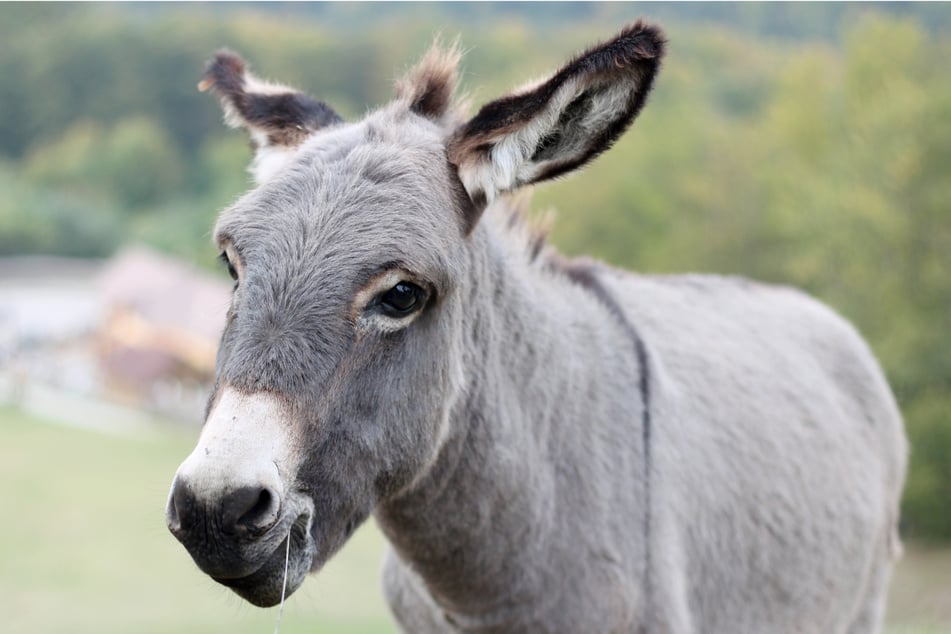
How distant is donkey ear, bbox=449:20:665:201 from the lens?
10.3ft

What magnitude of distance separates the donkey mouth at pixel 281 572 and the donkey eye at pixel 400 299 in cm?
66

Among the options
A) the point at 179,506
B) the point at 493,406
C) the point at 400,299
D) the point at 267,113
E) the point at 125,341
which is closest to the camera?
the point at 179,506

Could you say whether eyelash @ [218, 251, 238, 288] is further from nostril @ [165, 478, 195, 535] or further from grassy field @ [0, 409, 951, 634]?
grassy field @ [0, 409, 951, 634]

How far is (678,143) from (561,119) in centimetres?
5086

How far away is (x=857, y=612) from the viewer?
5340 mm

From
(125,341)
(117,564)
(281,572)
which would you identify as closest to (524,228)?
(281,572)

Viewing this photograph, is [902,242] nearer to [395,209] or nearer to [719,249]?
[719,249]

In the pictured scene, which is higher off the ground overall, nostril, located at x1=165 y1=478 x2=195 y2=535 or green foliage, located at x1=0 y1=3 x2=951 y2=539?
green foliage, located at x1=0 y1=3 x2=951 y2=539

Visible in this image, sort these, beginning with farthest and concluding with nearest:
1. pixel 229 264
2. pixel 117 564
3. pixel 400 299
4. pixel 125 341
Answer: pixel 125 341
pixel 117 564
pixel 229 264
pixel 400 299

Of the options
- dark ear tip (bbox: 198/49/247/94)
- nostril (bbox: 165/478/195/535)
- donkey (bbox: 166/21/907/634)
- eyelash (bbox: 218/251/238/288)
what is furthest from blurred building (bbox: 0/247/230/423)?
nostril (bbox: 165/478/195/535)

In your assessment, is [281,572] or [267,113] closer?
[281,572]

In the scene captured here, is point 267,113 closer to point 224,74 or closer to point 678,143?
point 224,74

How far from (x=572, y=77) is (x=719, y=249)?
42746 millimetres

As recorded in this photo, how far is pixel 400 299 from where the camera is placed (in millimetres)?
3104
